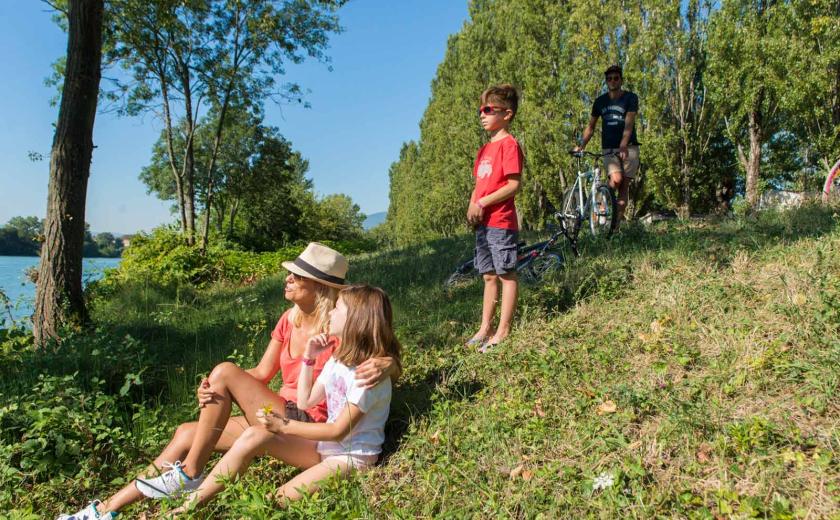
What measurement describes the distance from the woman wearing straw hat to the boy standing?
120 centimetres

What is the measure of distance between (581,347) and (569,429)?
3.08 feet

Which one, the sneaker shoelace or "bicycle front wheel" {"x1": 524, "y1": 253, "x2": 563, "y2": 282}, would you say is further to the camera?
"bicycle front wheel" {"x1": 524, "y1": 253, "x2": 563, "y2": 282}

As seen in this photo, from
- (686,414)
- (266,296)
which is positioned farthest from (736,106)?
(686,414)

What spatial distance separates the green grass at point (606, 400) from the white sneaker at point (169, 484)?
20 cm

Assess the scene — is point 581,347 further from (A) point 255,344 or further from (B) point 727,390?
(A) point 255,344

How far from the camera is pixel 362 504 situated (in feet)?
7.48

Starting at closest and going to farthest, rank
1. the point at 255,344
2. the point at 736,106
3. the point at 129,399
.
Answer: the point at 129,399 → the point at 255,344 → the point at 736,106

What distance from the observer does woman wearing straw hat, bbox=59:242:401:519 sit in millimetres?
2469

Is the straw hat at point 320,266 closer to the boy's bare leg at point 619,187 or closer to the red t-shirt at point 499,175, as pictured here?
the red t-shirt at point 499,175

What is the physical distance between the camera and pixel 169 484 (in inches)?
96.4

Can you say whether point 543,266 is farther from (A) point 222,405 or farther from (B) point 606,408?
(A) point 222,405

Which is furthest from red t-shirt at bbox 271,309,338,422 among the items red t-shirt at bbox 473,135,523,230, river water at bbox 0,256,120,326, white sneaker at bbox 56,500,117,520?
river water at bbox 0,256,120,326

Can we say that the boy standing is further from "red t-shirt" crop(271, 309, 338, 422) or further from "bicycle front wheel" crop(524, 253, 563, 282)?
"bicycle front wheel" crop(524, 253, 563, 282)

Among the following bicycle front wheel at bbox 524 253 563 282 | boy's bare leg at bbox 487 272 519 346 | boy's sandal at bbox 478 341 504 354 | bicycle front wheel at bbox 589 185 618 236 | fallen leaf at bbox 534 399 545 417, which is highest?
bicycle front wheel at bbox 589 185 618 236
